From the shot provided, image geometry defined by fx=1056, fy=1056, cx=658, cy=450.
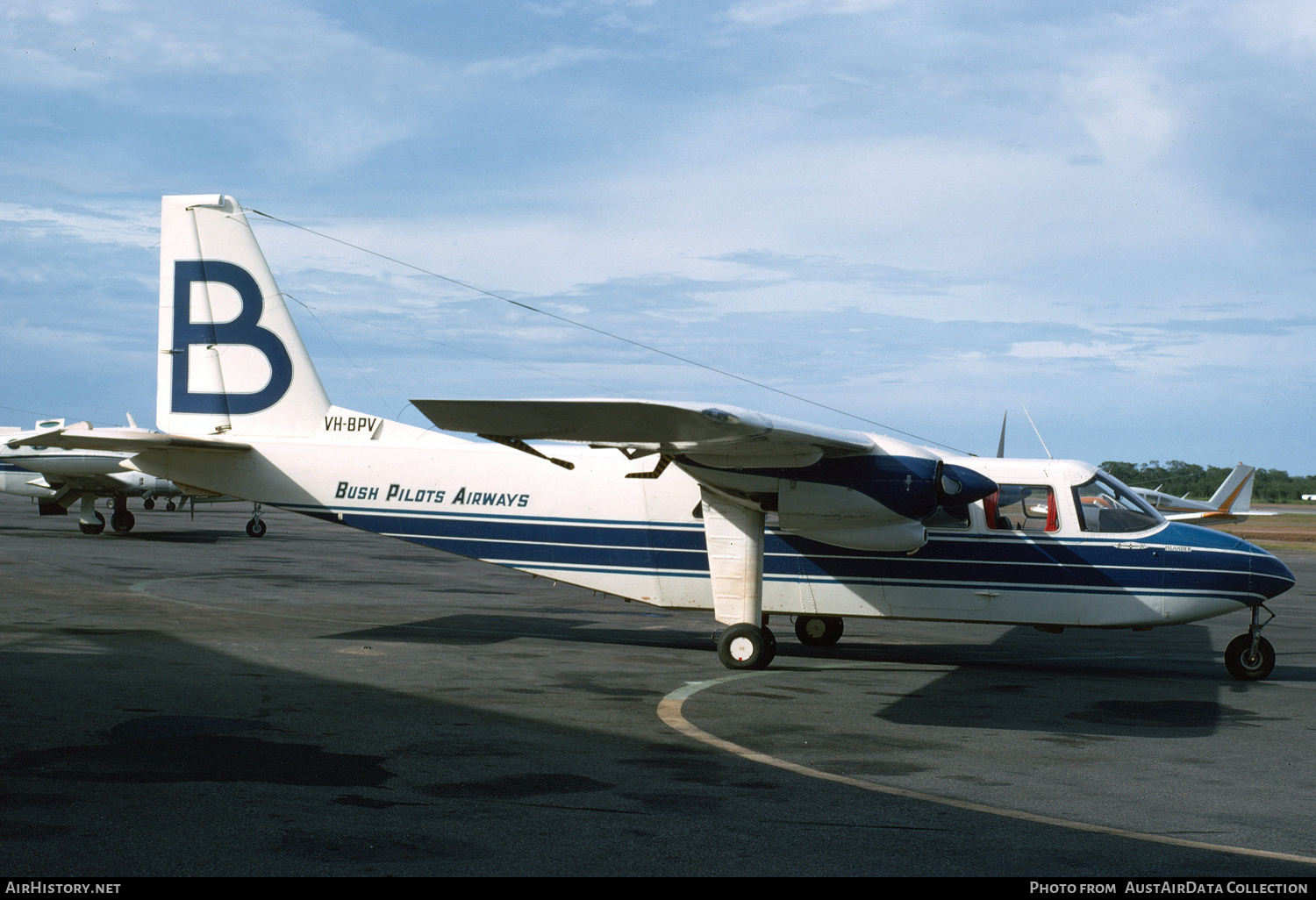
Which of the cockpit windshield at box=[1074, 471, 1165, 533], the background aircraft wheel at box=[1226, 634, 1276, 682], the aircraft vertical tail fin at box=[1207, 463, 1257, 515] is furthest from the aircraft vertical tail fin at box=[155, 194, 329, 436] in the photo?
the aircraft vertical tail fin at box=[1207, 463, 1257, 515]

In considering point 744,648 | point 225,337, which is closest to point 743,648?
point 744,648

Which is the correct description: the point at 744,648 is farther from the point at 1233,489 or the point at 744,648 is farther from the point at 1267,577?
the point at 1233,489

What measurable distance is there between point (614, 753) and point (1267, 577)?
8617mm

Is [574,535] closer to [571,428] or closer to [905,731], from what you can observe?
[571,428]

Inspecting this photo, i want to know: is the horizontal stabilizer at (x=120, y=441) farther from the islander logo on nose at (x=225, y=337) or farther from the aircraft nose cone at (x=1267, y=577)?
the aircraft nose cone at (x=1267, y=577)

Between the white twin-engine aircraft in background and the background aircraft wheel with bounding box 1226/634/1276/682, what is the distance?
2cm

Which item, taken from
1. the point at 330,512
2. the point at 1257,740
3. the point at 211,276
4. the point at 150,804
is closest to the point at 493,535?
the point at 330,512

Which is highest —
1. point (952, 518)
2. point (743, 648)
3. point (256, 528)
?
point (952, 518)

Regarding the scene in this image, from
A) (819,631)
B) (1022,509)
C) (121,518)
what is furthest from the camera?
(121,518)

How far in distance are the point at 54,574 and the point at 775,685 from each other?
1660cm

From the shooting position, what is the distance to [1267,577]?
40.5 ft

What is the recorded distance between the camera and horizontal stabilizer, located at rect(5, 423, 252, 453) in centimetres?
1236

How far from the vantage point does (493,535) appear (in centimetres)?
1440

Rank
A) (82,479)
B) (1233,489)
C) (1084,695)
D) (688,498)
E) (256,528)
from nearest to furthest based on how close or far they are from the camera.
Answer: (1084,695), (688,498), (82,479), (256,528), (1233,489)
